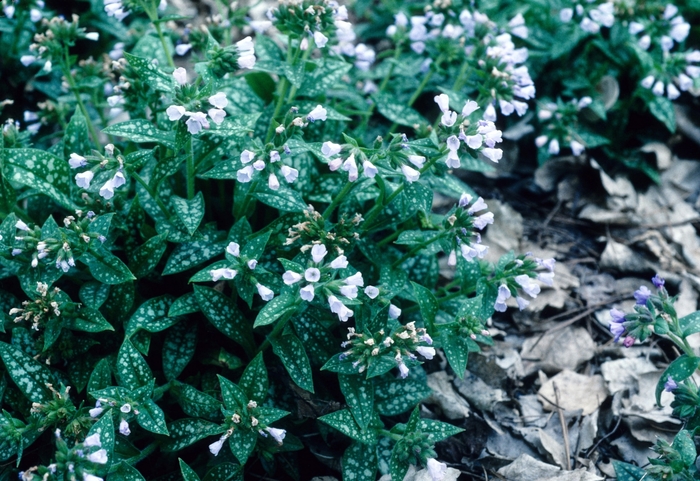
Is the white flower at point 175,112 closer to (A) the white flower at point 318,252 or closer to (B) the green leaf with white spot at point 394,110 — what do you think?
(A) the white flower at point 318,252

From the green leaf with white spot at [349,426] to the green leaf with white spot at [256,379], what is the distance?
0.33m

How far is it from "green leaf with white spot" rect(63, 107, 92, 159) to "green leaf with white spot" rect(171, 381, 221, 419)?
5.28 ft

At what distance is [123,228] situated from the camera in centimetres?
368

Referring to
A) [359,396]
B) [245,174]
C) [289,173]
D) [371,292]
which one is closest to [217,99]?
[245,174]

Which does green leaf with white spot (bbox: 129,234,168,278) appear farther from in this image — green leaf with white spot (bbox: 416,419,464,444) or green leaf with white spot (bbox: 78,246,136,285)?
green leaf with white spot (bbox: 416,419,464,444)

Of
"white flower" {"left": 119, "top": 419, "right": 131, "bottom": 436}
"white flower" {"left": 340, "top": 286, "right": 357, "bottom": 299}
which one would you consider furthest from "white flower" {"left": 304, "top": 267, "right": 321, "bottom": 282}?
"white flower" {"left": 119, "top": 419, "right": 131, "bottom": 436}

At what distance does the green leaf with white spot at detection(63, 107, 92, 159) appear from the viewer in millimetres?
4008

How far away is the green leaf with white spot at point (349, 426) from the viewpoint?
3.38 m

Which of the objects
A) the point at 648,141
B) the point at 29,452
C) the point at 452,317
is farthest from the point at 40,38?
the point at 648,141

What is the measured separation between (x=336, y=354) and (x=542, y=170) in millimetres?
2961

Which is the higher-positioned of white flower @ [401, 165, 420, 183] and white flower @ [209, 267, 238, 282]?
white flower @ [401, 165, 420, 183]

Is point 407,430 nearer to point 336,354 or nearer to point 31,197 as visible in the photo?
point 336,354

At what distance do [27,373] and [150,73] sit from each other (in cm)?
168

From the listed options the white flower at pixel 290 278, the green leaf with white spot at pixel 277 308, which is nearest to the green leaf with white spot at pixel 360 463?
the green leaf with white spot at pixel 277 308
